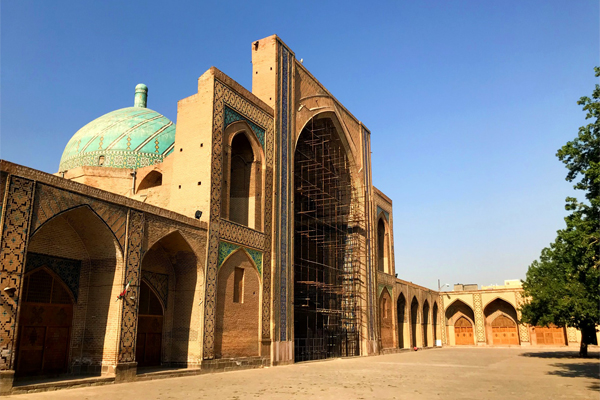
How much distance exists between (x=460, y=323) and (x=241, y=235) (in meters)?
25.8

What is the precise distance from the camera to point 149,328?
502 inches

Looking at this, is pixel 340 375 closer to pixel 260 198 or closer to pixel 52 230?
pixel 260 198

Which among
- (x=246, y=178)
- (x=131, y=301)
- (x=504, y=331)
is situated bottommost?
(x=504, y=331)

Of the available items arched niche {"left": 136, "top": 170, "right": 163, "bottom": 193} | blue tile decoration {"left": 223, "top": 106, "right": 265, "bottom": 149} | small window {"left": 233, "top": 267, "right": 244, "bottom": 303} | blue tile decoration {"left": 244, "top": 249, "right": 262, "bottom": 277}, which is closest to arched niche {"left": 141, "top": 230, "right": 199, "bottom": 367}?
small window {"left": 233, "top": 267, "right": 244, "bottom": 303}

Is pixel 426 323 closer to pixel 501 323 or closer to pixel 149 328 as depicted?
pixel 501 323

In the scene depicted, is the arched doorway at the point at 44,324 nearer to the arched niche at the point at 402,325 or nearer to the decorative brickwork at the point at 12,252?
the decorative brickwork at the point at 12,252

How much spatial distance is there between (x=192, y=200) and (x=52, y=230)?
12.4 feet

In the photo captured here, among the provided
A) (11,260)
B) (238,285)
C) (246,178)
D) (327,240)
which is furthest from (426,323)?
(11,260)

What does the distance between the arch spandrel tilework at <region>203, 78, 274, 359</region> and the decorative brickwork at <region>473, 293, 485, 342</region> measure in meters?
22.8

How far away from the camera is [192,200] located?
44.1 ft

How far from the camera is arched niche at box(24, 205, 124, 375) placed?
33.9 ft

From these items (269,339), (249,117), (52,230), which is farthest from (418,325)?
(52,230)

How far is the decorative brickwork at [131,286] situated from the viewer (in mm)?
10414

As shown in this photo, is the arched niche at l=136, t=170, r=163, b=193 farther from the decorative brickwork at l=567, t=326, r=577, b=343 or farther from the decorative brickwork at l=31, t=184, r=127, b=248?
the decorative brickwork at l=567, t=326, r=577, b=343
